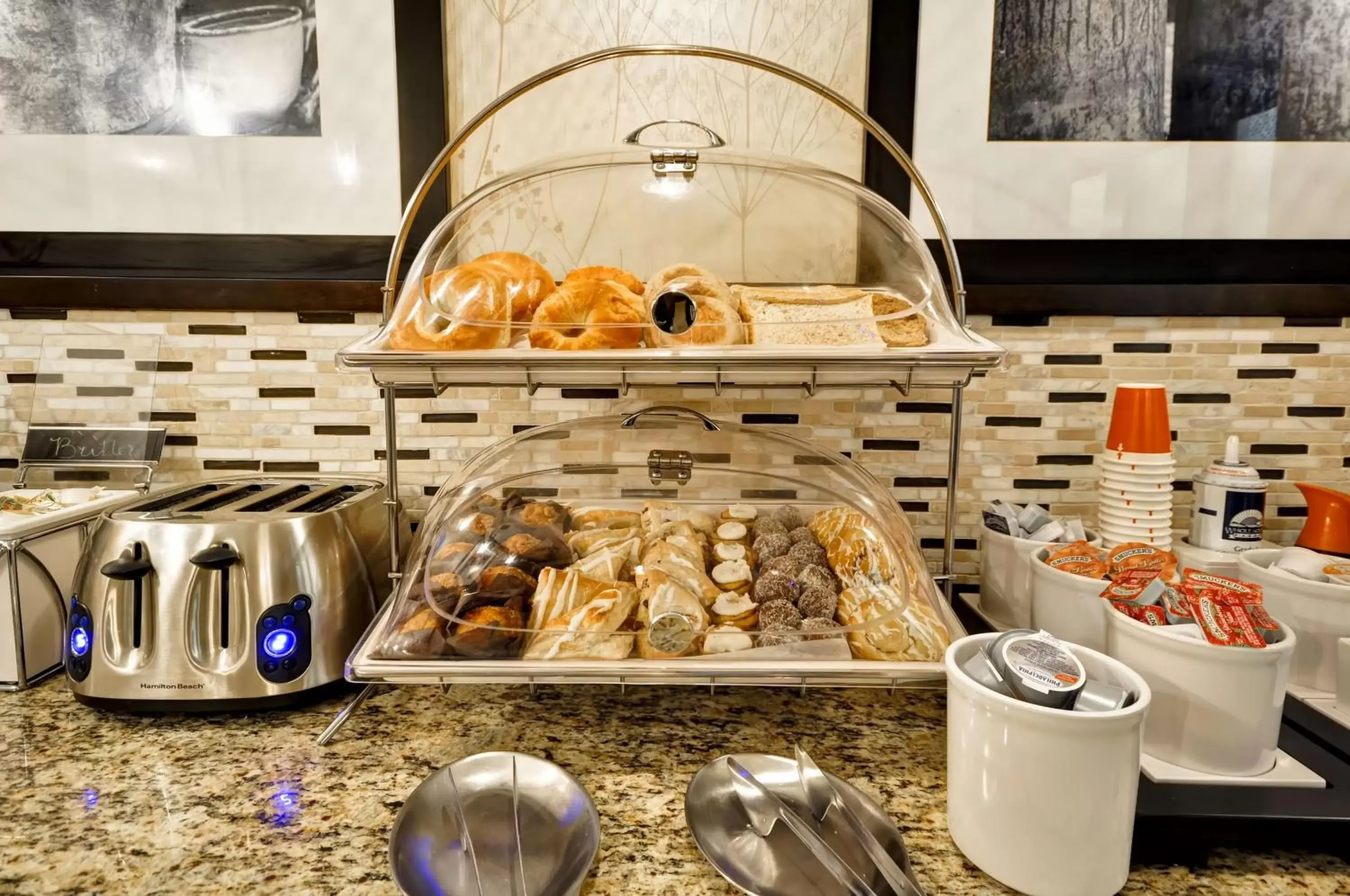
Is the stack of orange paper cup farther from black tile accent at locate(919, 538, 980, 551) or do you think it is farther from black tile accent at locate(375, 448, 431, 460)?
black tile accent at locate(375, 448, 431, 460)

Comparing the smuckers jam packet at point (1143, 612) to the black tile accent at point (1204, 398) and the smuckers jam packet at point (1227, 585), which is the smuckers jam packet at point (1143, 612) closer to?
the smuckers jam packet at point (1227, 585)

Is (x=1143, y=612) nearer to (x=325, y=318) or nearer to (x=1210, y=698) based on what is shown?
(x=1210, y=698)

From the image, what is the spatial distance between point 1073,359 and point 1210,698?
61cm

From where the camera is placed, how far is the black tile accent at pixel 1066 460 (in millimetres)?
1171

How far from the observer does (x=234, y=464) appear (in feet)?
3.95

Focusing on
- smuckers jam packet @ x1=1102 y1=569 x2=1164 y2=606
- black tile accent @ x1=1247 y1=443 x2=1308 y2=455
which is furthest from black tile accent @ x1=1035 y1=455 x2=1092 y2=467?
smuckers jam packet @ x1=1102 y1=569 x2=1164 y2=606

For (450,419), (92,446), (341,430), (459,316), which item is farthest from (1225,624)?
(92,446)

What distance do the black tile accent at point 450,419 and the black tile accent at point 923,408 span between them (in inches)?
25.9

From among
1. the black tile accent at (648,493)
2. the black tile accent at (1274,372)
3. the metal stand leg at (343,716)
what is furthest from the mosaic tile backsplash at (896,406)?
the metal stand leg at (343,716)

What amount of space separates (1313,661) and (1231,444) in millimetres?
301

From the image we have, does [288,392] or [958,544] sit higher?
[288,392]

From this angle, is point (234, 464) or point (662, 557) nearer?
point (662, 557)

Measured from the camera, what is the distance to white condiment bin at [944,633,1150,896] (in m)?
0.58

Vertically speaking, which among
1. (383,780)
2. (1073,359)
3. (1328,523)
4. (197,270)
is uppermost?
(197,270)
